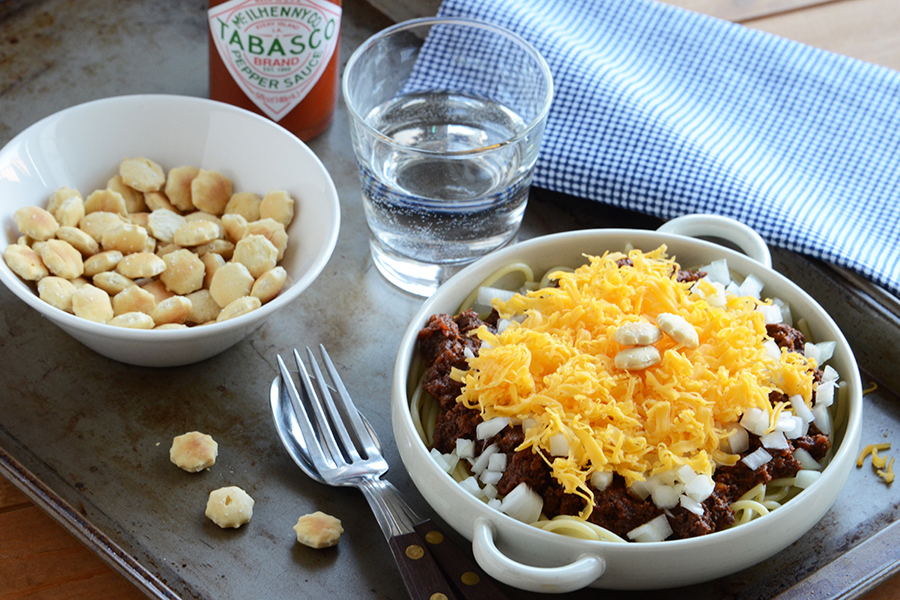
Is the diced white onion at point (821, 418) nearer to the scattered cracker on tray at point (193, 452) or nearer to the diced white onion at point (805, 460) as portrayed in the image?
the diced white onion at point (805, 460)

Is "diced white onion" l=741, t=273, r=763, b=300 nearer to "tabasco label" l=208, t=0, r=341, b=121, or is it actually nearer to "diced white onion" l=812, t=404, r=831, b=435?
"diced white onion" l=812, t=404, r=831, b=435

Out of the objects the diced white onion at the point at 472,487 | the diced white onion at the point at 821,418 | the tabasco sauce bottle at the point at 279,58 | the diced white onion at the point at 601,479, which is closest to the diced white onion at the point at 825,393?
the diced white onion at the point at 821,418

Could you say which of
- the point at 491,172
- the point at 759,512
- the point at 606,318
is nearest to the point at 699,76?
the point at 491,172

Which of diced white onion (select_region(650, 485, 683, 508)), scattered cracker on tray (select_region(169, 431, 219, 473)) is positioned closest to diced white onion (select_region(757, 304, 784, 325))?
diced white onion (select_region(650, 485, 683, 508))

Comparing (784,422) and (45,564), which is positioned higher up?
(784,422)

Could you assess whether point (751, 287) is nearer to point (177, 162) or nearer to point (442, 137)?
point (442, 137)

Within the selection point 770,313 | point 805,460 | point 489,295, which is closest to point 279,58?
point 489,295
